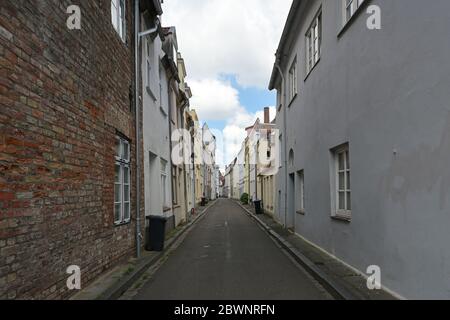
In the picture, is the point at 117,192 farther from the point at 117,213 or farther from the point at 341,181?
the point at 341,181

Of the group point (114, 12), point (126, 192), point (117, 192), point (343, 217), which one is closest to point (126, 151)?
point (126, 192)

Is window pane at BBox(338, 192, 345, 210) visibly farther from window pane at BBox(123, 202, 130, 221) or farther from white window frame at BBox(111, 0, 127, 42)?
white window frame at BBox(111, 0, 127, 42)

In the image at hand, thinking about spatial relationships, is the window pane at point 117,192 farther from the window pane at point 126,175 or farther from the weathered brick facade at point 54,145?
the weathered brick facade at point 54,145

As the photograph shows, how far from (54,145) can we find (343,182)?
19.9 ft

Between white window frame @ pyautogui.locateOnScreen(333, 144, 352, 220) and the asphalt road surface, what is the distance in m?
1.57

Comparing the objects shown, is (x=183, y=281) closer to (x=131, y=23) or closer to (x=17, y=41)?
(x=17, y=41)

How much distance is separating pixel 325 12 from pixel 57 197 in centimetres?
752

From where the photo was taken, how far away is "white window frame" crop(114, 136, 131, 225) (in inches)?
325

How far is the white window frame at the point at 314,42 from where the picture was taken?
418 inches

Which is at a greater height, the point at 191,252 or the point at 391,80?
the point at 391,80

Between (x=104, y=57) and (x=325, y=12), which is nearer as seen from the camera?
(x=104, y=57)

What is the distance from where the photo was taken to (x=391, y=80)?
568 cm
